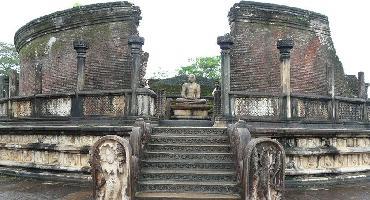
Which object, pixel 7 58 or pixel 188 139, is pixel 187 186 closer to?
pixel 188 139

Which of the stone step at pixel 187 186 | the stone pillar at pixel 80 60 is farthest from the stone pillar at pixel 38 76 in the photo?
the stone step at pixel 187 186

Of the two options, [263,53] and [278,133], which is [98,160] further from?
[263,53]

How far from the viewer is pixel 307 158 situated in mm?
9352

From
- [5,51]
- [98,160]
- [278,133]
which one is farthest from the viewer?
[5,51]

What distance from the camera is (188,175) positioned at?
7484mm

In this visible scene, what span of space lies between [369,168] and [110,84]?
9.59 metres

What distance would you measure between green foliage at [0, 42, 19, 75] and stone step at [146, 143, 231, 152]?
44.7 meters

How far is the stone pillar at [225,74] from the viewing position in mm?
9891

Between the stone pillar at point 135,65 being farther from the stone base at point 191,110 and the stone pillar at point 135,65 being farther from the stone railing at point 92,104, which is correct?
the stone base at point 191,110

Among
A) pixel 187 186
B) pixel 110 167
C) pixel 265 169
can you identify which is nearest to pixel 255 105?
pixel 187 186

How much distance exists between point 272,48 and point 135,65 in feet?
26.7

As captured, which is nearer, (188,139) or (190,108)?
(188,139)

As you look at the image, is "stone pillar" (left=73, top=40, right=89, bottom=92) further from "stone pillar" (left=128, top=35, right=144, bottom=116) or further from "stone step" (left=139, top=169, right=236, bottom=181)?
"stone step" (left=139, top=169, right=236, bottom=181)

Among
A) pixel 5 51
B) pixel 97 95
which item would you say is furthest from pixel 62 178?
pixel 5 51
